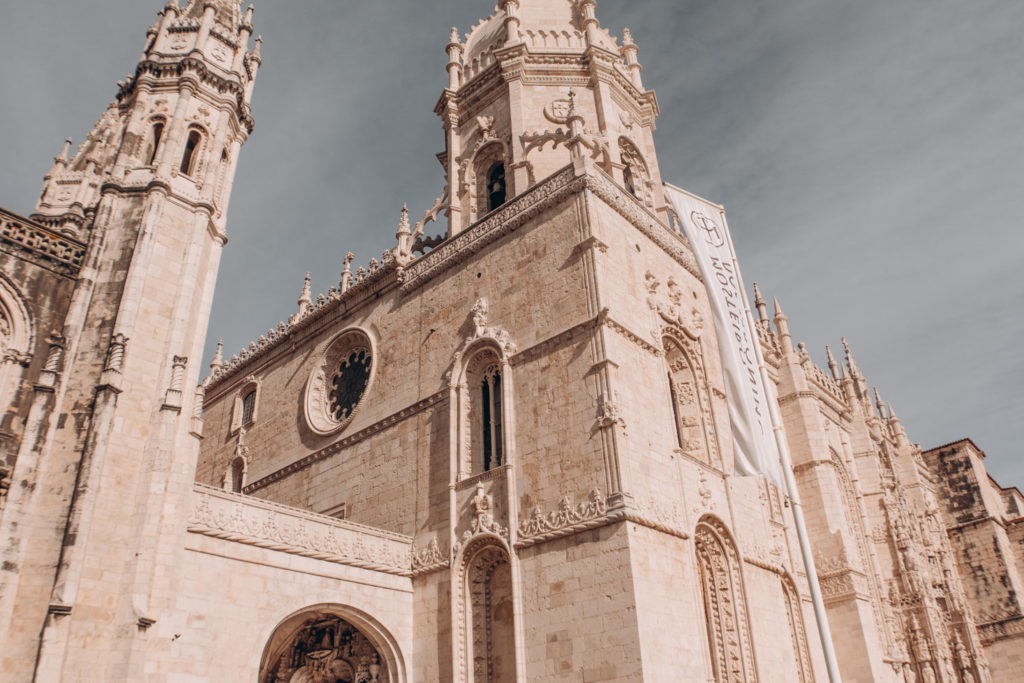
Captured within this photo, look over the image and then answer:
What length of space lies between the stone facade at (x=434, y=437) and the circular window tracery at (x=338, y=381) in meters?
0.10

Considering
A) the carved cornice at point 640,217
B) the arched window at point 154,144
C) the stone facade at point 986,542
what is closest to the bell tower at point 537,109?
the carved cornice at point 640,217

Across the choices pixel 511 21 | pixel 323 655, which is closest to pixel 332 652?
pixel 323 655

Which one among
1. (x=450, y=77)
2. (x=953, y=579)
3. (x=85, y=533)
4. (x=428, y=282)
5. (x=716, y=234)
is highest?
(x=450, y=77)

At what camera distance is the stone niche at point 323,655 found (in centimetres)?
1817

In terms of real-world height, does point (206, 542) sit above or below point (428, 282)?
below

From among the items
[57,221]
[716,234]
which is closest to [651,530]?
[716,234]

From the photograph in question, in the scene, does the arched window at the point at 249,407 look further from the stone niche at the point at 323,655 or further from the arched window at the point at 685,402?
the arched window at the point at 685,402

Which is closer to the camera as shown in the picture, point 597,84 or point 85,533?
point 85,533

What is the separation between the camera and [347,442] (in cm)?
2262

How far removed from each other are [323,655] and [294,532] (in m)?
3.60

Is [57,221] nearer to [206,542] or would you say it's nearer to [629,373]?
[206,542]

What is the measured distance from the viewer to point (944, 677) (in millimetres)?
27125

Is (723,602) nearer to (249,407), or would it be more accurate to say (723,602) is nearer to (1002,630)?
(249,407)

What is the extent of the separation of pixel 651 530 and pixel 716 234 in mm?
6224
